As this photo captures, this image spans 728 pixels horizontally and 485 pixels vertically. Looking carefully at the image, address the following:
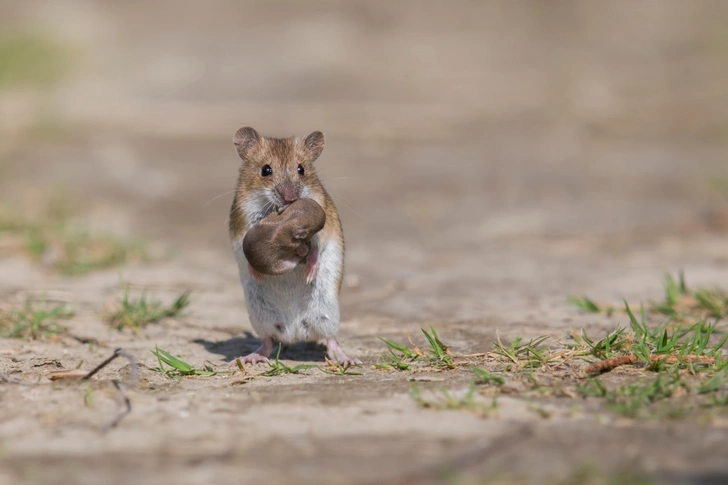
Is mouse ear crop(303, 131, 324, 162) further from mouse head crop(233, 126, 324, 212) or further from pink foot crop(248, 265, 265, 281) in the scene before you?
pink foot crop(248, 265, 265, 281)

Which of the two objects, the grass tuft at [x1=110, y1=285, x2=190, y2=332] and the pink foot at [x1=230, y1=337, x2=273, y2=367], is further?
the grass tuft at [x1=110, y1=285, x2=190, y2=332]

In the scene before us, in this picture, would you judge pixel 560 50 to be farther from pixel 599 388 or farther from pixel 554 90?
pixel 599 388

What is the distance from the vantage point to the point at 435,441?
3.20 metres

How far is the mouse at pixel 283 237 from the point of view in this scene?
452cm

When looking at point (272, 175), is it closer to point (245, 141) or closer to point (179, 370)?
point (245, 141)

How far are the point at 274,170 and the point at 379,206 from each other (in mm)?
5320

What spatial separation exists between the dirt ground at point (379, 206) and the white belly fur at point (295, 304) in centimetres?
33

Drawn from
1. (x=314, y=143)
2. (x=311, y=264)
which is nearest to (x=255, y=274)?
(x=311, y=264)

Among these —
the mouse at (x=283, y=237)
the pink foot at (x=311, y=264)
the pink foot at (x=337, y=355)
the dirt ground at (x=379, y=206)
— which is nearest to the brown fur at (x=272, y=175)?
the pink foot at (x=311, y=264)

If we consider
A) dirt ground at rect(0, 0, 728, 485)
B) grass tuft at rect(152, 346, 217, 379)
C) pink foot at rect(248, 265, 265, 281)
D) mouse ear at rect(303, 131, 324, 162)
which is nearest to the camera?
dirt ground at rect(0, 0, 728, 485)

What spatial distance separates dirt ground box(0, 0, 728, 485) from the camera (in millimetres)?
3180

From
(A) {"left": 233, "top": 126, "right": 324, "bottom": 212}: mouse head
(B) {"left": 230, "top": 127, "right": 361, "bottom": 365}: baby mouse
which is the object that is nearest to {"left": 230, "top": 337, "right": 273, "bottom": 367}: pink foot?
(B) {"left": 230, "top": 127, "right": 361, "bottom": 365}: baby mouse

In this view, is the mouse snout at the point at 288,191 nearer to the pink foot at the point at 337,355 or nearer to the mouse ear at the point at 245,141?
the mouse ear at the point at 245,141

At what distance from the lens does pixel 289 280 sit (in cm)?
484
